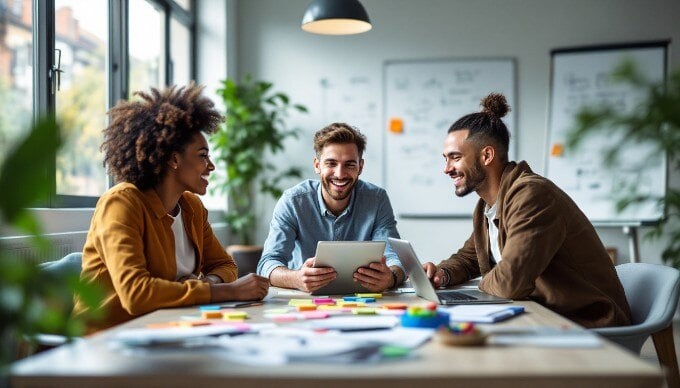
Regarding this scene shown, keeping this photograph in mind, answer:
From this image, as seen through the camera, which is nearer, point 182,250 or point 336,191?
point 182,250

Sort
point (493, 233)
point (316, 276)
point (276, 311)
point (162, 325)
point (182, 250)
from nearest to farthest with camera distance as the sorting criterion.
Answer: point (162, 325), point (276, 311), point (316, 276), point (182, 250), point (493, 233)

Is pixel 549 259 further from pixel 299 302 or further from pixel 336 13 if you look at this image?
pixel 336 13

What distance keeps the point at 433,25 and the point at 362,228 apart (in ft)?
9.42

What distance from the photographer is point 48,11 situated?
3.33 m

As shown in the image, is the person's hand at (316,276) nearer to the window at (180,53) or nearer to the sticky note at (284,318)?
the sticky note at (284,318)

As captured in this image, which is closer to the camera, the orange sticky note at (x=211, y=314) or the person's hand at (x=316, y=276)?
the orange sticky note at (x=211, y=314)

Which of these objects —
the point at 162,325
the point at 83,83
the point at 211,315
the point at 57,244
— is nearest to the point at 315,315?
the point at 211,315

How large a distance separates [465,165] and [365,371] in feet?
5.46

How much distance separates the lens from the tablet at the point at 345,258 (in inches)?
88.7

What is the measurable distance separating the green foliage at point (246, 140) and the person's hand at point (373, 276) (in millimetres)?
2898

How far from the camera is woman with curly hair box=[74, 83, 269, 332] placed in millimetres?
1976

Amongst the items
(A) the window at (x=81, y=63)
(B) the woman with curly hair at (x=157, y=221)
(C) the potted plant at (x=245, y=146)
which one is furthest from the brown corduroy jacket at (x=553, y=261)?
(C) the potted plant at (x=245, y=146)

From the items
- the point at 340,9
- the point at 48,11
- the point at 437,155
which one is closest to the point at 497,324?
the point at 340,9

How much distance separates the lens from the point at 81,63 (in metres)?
3.79
